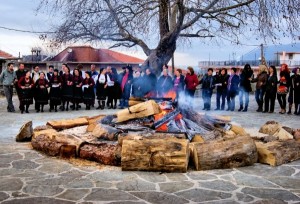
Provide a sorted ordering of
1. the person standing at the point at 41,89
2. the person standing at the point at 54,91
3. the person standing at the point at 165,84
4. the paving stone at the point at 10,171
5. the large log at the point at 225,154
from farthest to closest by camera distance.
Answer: the person standing at the point at 54,91 → the person standing at the point at 165,84 → the person standing at the point at 41,89 → the large log at the point at 225,154 → the paving stone at the point at 10,171

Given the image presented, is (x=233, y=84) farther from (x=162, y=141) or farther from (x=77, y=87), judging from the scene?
(x=162, y=141)

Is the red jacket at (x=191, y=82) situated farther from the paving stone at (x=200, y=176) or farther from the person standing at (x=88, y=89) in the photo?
the paving stone at (x=200, y=176)

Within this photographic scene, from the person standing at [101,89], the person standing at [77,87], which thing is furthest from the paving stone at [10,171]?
the person standing at [101,89]

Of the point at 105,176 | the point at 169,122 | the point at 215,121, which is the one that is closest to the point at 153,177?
the point at 105,176

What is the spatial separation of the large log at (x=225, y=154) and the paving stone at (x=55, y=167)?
216 cm

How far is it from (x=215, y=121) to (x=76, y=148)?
3.56 metres

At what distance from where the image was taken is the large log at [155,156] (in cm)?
536

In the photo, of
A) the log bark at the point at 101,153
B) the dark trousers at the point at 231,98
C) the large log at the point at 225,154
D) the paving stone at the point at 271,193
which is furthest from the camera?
the dark trousers at the point at 231,98

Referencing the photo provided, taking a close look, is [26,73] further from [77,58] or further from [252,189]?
[77,58]

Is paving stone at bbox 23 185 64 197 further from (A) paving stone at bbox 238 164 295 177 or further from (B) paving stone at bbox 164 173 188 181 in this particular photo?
(A) paving stone at bbox 238 164 295 177

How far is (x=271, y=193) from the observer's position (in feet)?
14.9

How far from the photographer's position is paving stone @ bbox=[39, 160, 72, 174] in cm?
546

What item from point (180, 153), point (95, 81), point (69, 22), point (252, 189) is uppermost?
point (69, 22)

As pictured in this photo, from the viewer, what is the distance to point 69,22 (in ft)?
48.2
